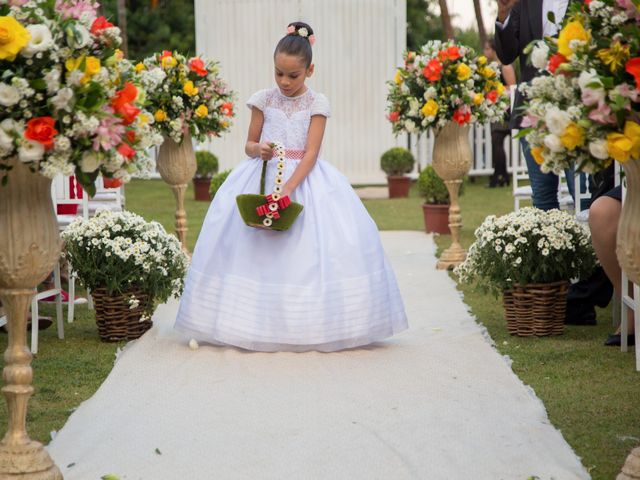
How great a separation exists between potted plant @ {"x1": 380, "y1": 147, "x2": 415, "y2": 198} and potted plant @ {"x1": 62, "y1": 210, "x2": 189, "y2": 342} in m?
9.57

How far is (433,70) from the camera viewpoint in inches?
317

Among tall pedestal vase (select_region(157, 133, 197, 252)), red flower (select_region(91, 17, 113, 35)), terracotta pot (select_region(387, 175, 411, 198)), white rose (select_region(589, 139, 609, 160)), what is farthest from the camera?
terracotta pot (select_region(387, 175, 411, 198))

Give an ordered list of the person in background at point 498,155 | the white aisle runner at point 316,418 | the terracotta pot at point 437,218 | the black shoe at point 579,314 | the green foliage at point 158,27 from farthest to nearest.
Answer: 1. the green foliage at point 158,27
2. the person in background at point 498,155
3. the terracotta pot at point 437,218
4. the black shoe at point 579,314
5. the white aisle runner at point 316,418

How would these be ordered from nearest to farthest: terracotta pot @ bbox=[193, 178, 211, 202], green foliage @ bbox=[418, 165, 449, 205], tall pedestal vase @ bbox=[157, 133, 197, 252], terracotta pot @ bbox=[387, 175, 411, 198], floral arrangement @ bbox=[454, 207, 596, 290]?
1. floral arrangement @ bbox=[454, 207, 596, 290]
2. tall pedestal vase @ bbox=[157, 133, 197, 252]
3. green foliage @ bbox=[418, 165, 449, 205]
4. terracotta pot @ bbox=[193, 178, 211, 202]
5. terracotta pot @ bbox=[387, 175, 411, 198]

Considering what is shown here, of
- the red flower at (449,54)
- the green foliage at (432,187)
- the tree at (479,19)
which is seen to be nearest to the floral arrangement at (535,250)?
the red flower at (449,54)

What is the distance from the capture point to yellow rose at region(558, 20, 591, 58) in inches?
131

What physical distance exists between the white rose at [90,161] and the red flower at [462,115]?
5.11 meters

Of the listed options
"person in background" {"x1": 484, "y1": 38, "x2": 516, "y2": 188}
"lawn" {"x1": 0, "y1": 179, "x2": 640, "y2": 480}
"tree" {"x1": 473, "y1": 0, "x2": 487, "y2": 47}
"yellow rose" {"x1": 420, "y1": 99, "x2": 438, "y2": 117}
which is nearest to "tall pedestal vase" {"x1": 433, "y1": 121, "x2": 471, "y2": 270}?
"yellow rose" {"x1": 420, "y1": 99, "x2": 438, "y2": 117}

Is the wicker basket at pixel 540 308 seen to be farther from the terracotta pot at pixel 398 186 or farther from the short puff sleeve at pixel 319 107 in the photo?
the terracotta pot at pixel 398 186

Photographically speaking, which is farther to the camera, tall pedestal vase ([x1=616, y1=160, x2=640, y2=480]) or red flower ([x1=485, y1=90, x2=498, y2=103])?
red flower ([x1=485, y1=90, x2=498, y2=103])

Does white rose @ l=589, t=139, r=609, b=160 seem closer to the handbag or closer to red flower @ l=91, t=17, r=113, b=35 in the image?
red flower @ l=91, t=17, r=113, b=35

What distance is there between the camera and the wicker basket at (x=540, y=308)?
5875 mm

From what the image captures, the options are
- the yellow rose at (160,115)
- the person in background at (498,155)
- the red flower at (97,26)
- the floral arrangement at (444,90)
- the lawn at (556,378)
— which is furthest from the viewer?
the person in background at (498,155)

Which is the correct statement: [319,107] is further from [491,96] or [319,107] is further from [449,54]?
[491,96]
